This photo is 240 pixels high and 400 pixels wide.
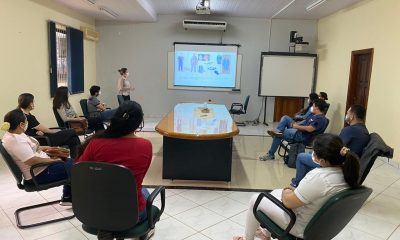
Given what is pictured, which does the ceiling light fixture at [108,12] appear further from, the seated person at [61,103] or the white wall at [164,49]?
the seated person at [61,103]

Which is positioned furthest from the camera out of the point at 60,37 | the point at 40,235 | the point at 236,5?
Result: the point at 236,5

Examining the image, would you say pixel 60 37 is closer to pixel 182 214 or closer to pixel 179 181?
pixel 179 181

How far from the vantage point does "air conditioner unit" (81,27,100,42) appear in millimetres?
7345

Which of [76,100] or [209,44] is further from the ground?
[209,44]

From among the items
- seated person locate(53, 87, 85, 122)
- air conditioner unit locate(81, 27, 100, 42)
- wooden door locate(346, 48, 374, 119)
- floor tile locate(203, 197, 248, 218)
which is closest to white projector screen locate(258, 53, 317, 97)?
wooden door locate(346, 48, 374, 119)

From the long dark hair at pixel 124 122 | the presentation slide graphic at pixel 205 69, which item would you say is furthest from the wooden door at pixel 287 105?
the long dark hair at pixel 124 122

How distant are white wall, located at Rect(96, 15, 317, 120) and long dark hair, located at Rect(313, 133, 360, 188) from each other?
676cm

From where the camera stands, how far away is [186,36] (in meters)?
8.31

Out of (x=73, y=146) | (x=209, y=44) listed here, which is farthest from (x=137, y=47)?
(x=73, y=146)

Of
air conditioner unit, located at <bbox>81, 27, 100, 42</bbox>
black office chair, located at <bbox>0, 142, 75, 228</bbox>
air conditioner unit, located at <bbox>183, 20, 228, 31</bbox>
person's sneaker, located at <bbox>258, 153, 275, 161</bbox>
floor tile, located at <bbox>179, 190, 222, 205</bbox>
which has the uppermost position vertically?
air conditioner unit, located at <bbox>183, 20, 228, 31</bbox>

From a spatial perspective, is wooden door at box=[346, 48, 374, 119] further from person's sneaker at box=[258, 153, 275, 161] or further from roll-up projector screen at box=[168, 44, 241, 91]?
roll-up projector screen at box=[168, 44, 241, 91]

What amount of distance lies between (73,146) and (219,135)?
80.1 inches

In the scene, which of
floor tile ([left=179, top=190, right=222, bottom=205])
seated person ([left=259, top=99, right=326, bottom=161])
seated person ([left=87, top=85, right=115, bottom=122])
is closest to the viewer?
floor tile ([left=179, top=190, right=222, bottom=205])

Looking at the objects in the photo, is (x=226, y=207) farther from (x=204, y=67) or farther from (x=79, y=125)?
(x=204, y=67)
